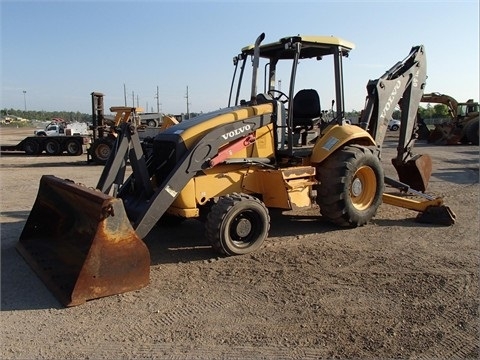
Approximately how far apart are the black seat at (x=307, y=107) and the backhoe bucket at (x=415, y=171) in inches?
109

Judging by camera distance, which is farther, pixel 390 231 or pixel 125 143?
pixel 390 231

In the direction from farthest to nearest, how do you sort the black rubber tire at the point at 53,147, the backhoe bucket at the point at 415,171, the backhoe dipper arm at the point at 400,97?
the black rubber tire at the point at 53,147 → the backhoe bucket at the point at 415,171 → the backhoe dipper arm at the point at 400,97

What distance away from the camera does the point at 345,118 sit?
22.2 feet

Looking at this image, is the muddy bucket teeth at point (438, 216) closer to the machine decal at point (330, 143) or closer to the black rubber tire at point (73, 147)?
the machine decal at point (330, 143)

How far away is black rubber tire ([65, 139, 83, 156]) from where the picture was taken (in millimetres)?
22219

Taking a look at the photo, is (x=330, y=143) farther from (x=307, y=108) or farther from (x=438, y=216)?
(x=438, y=216)

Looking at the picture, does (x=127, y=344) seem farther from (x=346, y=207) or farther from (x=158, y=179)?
(x=346, y=207)

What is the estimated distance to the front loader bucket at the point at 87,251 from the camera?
13.5ft

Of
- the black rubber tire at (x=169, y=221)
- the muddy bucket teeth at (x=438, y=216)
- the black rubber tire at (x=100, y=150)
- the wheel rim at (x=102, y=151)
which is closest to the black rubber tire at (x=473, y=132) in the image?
the black rubber tire at (x=100, y=150)

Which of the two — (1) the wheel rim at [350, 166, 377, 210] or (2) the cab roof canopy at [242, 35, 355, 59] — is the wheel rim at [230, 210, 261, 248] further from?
(2) the cab roof canopy at [242, 35, 355, 59]

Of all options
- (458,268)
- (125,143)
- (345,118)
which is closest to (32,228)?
(125,143)

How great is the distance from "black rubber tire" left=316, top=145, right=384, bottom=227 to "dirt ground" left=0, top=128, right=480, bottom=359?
0.96 feet

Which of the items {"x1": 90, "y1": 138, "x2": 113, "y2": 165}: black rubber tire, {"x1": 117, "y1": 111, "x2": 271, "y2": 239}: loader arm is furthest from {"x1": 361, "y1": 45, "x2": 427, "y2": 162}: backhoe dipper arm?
{"x1": 90, "y1": 138, "x2": 113, "y2": 165}: black rubber tire

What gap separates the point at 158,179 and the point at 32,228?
1.77 m
